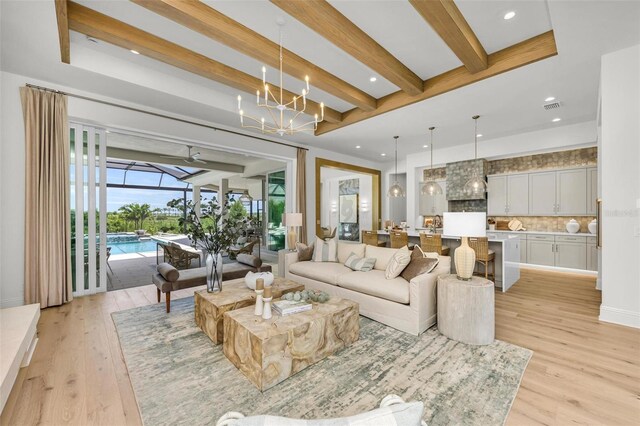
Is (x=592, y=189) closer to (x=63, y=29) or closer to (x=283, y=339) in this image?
(x=283, y=339)

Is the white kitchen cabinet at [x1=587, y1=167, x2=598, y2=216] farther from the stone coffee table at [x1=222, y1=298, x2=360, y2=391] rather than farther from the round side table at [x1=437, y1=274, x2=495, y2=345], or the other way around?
the stone coffee table at [x1=222, y1=298, x2=360, y2=391]

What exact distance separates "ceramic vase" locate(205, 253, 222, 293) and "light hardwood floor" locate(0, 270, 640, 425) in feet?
3.27

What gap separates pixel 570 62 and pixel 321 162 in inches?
198

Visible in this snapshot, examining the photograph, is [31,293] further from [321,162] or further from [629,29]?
[629,29]

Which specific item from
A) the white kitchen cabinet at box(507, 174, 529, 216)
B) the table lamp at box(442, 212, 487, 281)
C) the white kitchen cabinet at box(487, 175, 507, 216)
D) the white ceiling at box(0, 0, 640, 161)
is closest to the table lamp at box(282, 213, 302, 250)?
the white ceiling at box(0, 0, 640, 161)

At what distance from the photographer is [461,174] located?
23.6 ft

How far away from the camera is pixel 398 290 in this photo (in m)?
3.03

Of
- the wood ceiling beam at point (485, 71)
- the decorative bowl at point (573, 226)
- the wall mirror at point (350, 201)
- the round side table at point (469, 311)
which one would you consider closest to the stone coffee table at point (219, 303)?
A: the round side table at point (469, 311)

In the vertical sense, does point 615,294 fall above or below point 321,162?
below

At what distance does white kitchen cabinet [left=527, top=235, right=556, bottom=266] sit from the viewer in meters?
6.03

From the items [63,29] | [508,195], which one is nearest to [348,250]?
[63,29]

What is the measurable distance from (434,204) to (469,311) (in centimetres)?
578

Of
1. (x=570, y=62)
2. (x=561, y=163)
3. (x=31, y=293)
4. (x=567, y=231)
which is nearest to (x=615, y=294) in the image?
(x=570, y=62)

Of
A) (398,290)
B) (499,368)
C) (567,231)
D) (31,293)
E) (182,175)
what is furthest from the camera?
(182,175)
